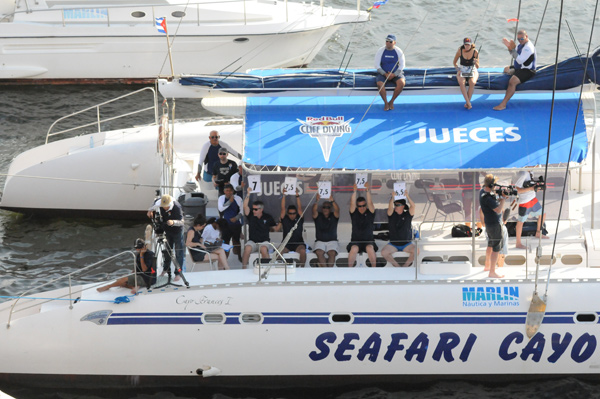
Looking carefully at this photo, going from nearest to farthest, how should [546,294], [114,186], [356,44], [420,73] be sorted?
[546,294]
[420,73]
[114,186]
[356,44]

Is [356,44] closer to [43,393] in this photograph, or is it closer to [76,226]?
[76,226]

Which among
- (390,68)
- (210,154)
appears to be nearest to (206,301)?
(210,154)

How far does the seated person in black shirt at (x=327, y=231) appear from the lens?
41.4ft

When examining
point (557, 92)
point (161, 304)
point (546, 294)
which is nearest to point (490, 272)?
point (546, 294)

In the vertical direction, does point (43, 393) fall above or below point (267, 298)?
below

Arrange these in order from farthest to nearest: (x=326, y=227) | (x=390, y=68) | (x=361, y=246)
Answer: (x=390, y=68)
(x=326, y=227)
(x=361, y=246)

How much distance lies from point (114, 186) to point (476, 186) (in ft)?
25.7

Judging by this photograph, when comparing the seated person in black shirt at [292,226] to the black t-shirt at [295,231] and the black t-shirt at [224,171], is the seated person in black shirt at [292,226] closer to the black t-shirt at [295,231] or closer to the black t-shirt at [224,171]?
the black t-shirt at [295,231]

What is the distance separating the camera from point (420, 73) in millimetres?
13680

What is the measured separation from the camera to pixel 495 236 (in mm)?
12070

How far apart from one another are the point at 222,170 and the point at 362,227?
2.72 m

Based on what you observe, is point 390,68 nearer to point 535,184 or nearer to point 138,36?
point 535,184

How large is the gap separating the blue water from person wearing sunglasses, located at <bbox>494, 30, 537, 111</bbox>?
374 centimetres

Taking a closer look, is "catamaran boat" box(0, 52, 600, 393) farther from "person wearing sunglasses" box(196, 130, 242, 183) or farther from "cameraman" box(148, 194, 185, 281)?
"person wearing sunglasses" box(196, 130, 242, 183)
